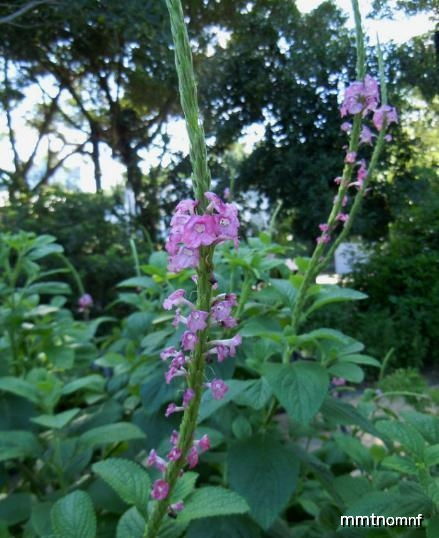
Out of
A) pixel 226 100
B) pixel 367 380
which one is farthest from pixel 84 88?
pixel 367 380

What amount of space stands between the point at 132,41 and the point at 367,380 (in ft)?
10.4

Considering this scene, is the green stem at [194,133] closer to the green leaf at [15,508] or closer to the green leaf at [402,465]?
the green leaf at [402,465]

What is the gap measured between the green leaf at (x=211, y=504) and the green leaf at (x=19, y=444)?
0.42m

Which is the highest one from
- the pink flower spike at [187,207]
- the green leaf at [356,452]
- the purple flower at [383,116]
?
the purple flower at [383,116]

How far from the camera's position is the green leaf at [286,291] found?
3.12 feet

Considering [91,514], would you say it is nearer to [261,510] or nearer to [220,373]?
[261,510]

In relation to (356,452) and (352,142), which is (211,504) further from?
(352,142)

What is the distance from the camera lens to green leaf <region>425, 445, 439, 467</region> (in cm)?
60

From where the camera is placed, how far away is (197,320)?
362 millimetres

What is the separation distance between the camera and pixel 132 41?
4191 millimetres

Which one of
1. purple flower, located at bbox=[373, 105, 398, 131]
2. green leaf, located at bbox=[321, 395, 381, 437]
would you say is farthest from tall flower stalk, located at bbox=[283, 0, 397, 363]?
green leaf, located at bbox=[321, 395, 381, 437]

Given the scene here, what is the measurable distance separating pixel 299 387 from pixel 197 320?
0.44 meters

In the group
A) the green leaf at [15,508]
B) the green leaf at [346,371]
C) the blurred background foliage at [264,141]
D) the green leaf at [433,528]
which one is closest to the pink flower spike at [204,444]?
the green leaf at [433,528]

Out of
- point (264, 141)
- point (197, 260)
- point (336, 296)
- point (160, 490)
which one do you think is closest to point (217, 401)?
point (336, 296)
